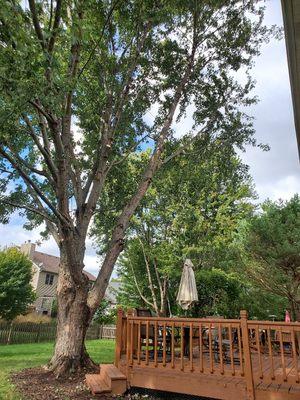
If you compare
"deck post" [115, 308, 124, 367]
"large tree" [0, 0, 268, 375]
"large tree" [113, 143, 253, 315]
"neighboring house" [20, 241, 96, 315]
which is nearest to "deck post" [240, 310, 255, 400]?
"deck post" [115, 308, 124, 367]

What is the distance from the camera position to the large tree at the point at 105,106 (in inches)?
277

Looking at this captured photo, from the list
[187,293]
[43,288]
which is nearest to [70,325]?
[187,293]

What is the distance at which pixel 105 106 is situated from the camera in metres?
9.68

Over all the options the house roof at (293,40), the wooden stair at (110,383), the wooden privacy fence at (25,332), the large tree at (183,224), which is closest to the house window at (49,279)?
the wooden privacy fence at (25,332)

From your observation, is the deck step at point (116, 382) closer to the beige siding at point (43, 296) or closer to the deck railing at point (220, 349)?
the deck railing at point (220, 349)

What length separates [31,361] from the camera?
9523 millimetres

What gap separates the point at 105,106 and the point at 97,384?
7212 millimetres

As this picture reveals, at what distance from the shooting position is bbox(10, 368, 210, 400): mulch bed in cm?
558

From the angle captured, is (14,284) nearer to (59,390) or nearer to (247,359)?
(59,390)

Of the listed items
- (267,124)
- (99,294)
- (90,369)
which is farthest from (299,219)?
(90,369)

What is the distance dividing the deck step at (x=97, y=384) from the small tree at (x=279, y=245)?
7.78m

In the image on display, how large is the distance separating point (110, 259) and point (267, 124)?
23.7ft

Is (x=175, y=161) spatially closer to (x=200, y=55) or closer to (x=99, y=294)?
(x=200, y=55)

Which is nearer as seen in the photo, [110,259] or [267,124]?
[110,259]
